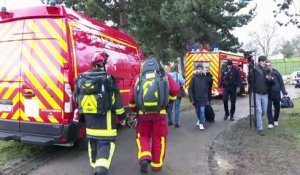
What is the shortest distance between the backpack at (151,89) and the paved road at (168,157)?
109 centimetres

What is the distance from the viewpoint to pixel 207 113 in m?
11.6

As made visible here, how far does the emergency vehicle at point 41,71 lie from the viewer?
262 inches

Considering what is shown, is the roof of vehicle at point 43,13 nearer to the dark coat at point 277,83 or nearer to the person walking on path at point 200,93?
the person walking on path at point 200,93

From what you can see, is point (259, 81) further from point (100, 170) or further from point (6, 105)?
point (6, 105)

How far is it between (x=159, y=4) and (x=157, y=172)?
13477mm

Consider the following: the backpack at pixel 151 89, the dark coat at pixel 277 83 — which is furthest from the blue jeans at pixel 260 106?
the backpack at pixel 151 89

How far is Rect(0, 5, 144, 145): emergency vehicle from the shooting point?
6656 millimetres

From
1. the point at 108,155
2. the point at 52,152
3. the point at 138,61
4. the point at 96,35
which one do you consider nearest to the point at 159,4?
the point at 138,61

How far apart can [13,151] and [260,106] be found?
573cm

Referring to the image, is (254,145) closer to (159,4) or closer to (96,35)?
(96,35)

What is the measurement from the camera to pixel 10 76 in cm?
702

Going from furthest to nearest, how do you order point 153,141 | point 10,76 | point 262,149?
point 262,149
point 10,76
point 153,141

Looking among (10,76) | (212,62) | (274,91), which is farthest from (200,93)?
Result: (212,62)

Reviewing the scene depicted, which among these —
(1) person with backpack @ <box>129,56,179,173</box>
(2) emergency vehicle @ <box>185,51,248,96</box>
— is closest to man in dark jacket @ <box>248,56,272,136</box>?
(1) person with backpack @ <box>129,56,179,173</box>
